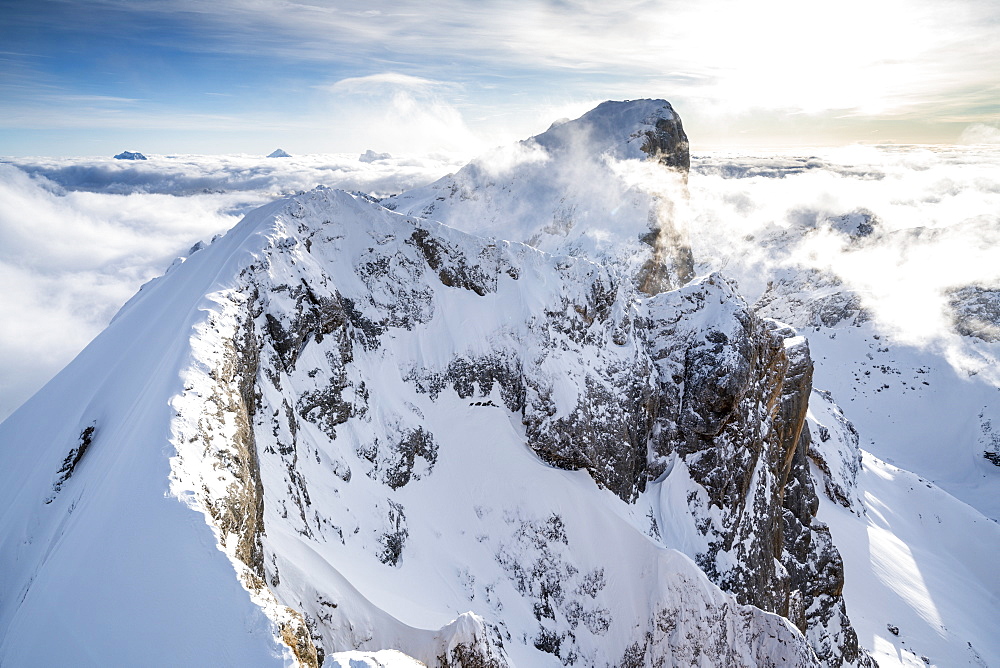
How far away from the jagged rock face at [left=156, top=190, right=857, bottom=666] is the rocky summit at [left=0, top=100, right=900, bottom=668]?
0.62 ft

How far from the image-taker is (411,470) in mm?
34312

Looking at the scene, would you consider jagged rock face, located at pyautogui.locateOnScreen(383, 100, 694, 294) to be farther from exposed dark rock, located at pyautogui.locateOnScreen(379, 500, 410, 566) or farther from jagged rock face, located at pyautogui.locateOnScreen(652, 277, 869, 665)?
exposed dark rock, located at pyautogui.locateOnScreen(379, 500, 410, 566)

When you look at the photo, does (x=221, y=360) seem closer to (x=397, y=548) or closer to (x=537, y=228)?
(x=397, y=548)

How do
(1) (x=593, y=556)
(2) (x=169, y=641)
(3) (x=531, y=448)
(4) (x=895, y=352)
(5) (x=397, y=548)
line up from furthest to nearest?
1. (4) (x=895, y=352)
2. (3) (x=531, y=448)
3. (1) (x=593, y=556)
4. (5) (x=397, y=548)
5. (2) (x=169, y=641)

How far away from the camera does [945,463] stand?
121938 millimetres

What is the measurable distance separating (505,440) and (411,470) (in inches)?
326

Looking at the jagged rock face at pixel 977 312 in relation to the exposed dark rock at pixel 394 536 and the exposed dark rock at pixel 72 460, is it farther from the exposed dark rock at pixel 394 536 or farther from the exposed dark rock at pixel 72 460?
the exposed dark rock at pixel 72 460

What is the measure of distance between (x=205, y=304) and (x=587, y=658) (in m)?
32.4

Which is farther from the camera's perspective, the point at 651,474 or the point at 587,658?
the point at 651,474

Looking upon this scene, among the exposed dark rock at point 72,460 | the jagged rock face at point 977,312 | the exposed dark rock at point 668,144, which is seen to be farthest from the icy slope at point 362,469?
the jagged rock face at point 977,312

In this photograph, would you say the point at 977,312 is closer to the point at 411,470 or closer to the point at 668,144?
the point at 668,144

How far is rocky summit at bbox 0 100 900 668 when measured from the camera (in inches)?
483

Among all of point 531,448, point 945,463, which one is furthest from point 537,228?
point 945,463

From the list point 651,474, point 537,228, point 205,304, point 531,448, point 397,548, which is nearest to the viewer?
point 205,304
